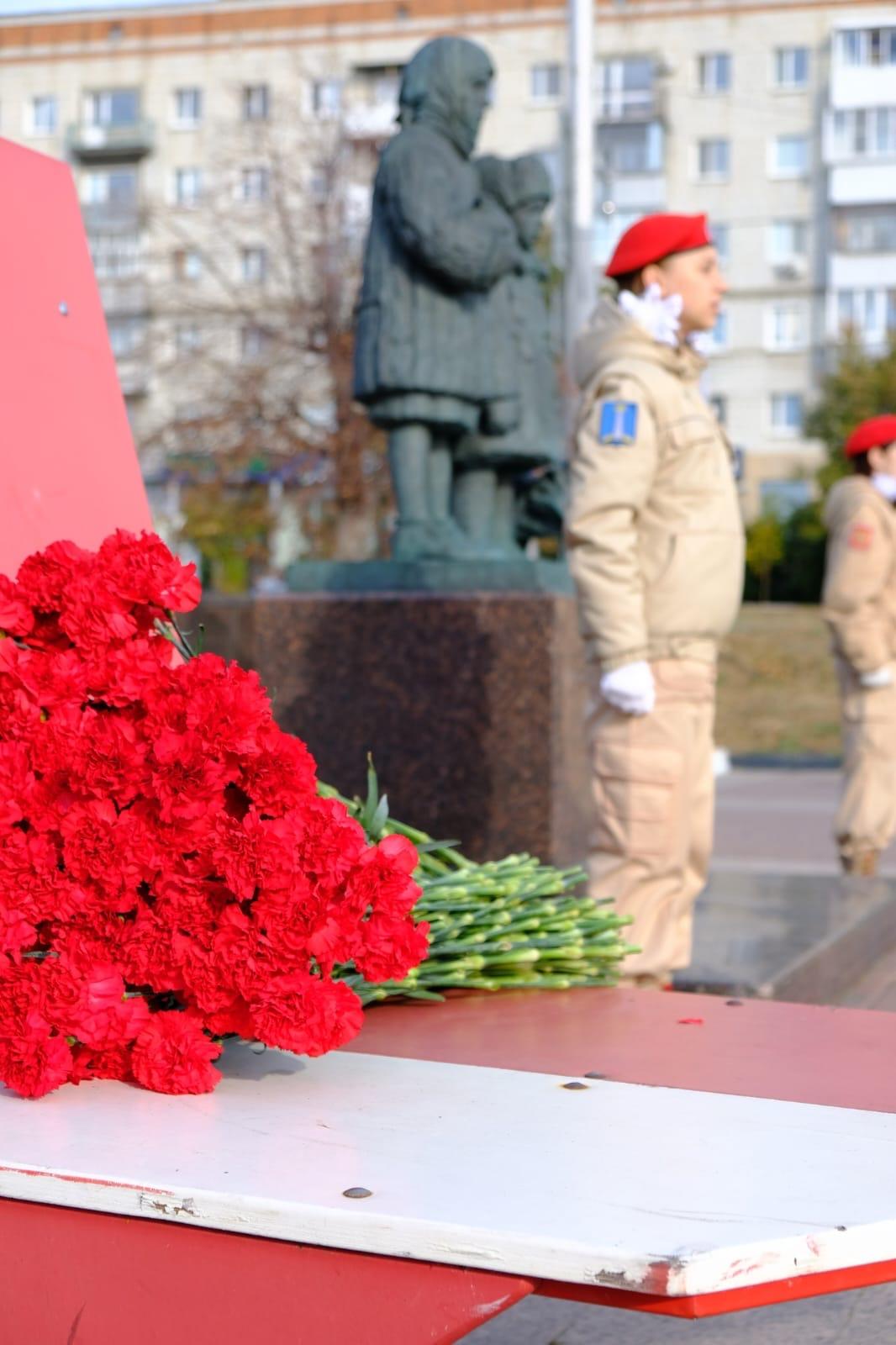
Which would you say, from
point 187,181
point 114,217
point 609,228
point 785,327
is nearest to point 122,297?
point 114,217

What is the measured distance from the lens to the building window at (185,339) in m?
26.0

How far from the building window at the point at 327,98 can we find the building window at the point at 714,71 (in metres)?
15.2

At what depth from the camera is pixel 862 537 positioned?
7.35 meters

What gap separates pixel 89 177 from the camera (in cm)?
4750

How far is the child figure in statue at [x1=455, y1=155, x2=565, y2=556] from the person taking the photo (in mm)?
6883

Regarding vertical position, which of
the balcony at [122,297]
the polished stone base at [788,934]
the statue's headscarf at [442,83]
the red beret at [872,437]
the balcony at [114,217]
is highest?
the balcony at [114,217]

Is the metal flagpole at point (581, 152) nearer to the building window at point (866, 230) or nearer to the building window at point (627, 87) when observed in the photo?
the building window at point (627, 87)

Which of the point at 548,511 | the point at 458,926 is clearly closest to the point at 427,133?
the point at 548,511

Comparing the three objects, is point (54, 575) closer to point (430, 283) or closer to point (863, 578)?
point (430, 283)

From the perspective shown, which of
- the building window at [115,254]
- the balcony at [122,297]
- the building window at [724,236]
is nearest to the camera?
the building window at [115,254]

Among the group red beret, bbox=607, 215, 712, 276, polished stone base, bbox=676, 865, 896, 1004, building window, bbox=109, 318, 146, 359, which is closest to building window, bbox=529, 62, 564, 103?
building window, bbox=109, 318, 146, 359

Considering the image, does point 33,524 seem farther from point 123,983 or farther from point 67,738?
point 123,983

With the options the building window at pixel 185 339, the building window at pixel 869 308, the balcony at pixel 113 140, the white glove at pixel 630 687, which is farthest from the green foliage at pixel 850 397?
the white glove at pixel 630 687

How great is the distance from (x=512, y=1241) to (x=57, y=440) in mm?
1575
